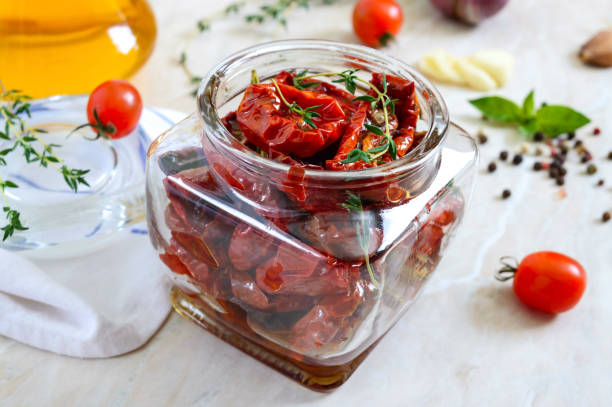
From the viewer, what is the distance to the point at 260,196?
2.96 feet

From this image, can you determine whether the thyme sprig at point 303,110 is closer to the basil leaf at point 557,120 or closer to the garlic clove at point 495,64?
the basil leaf at point 557,120

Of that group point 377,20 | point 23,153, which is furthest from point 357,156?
point 377,20

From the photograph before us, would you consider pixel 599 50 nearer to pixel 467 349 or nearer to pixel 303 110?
pixel 467 349

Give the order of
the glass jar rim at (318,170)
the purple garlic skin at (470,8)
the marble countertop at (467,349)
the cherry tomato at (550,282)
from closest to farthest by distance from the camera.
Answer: the glass jar rim at (318,170)
the marble countertop at (467,349)
the cherry tomato at (550,282)
the purple garlic skin at (470,8)

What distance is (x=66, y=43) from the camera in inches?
60.8

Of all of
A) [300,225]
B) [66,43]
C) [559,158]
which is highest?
[300,225]

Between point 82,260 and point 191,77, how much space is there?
0.74 m

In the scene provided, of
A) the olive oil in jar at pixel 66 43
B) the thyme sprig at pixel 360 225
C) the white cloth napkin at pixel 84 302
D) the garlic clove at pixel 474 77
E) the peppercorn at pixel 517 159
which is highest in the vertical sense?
the thyme sprig at pixel 360 225

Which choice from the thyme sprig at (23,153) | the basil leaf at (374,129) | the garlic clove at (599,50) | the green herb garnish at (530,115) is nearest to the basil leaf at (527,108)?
the green herb garnish at (530,115)

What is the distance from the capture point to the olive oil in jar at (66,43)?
59.3 inches

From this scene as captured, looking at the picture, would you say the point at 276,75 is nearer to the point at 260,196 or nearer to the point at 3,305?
the point at 260,196

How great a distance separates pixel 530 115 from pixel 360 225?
1001 mm

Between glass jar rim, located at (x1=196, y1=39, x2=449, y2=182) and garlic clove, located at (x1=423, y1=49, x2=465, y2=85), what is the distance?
0.83 m

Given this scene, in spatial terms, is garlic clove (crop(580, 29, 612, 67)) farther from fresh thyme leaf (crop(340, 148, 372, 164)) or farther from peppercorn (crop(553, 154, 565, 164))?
fresh thyme leaf (crop(340, 148, 372, 164))
